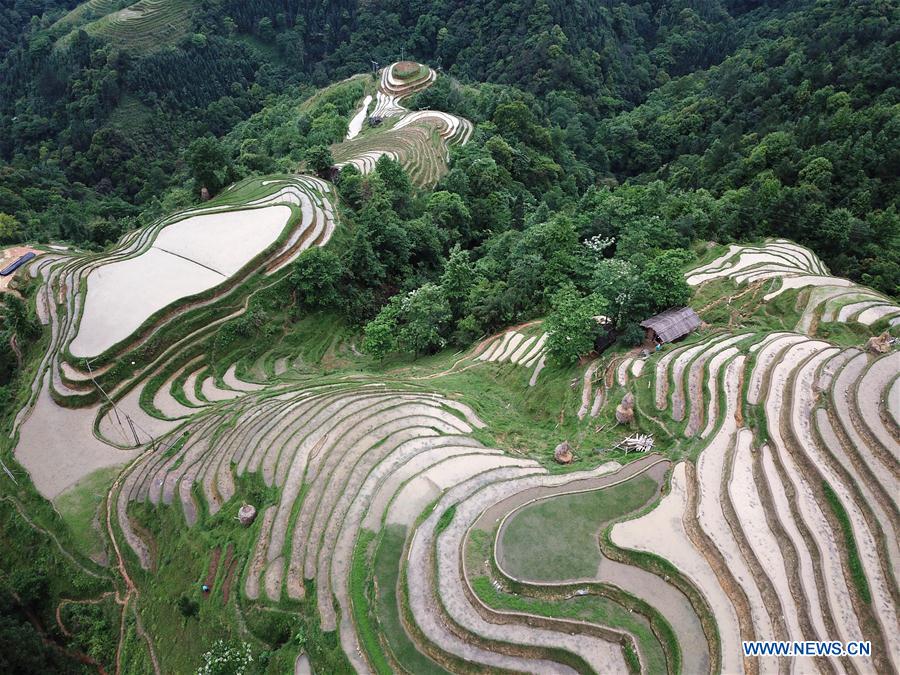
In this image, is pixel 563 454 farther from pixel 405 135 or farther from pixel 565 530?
pixel 405 135

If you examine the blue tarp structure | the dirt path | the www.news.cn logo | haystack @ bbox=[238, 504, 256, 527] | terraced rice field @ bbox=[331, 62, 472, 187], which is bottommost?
the dirt path

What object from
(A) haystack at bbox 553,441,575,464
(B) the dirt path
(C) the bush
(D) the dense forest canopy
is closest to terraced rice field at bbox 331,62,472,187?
(D) the dense forest canopy

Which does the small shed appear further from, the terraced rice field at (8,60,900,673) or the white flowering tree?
the white flowering tree

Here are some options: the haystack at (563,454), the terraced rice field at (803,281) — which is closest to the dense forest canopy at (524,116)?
the terraced rice field at (803,281)

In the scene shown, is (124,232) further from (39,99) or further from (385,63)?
(385,63)

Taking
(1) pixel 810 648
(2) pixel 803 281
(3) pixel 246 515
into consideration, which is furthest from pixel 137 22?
(1) pixel 810 648

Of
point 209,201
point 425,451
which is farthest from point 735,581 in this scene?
point 209,201
